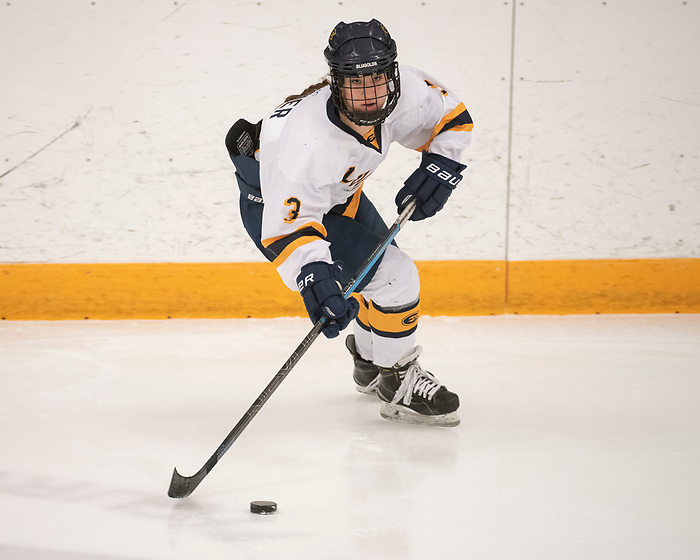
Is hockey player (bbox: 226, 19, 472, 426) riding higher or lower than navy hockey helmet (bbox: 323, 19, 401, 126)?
lower

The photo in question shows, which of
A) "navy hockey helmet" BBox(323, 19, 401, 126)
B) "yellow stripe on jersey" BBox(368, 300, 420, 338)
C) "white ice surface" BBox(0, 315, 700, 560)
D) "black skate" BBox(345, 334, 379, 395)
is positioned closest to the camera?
"white ice surface" BBox(0, 315, 700, 560)

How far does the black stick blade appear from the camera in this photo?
6.05 feet

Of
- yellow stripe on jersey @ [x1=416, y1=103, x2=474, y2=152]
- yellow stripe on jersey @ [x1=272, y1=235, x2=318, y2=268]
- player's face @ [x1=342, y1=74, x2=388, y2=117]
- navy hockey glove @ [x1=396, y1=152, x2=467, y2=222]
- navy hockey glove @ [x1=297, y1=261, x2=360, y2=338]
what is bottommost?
navy hockey glove @ [x1=297, y1=261, x2=360, y2=338]

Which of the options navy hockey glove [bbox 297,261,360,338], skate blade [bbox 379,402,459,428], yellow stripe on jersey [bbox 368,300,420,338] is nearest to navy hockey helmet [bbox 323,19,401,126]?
navy hockey glove [bbox 297,261,360,338]

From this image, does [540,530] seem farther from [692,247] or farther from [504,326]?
[692,247]

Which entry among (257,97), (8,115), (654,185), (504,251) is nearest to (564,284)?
(504,251)

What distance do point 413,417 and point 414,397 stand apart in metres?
0.06

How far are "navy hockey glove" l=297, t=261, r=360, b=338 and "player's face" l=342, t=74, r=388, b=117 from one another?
1.29 feet

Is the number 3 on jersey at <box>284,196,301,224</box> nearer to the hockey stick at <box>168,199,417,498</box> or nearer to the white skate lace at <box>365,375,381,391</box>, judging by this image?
the hockey stick at <box>168,199,417,498</box>

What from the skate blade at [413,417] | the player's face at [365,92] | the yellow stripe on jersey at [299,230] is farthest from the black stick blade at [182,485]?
the player's face at [365,92]

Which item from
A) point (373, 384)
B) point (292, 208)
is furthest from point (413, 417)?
point (292, 208)

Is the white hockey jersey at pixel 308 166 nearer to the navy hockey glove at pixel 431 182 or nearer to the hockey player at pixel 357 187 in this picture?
the hockey player at pixel 357 187

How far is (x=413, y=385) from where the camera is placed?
2.36 m

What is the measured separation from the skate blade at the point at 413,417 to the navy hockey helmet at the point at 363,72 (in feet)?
2.96
